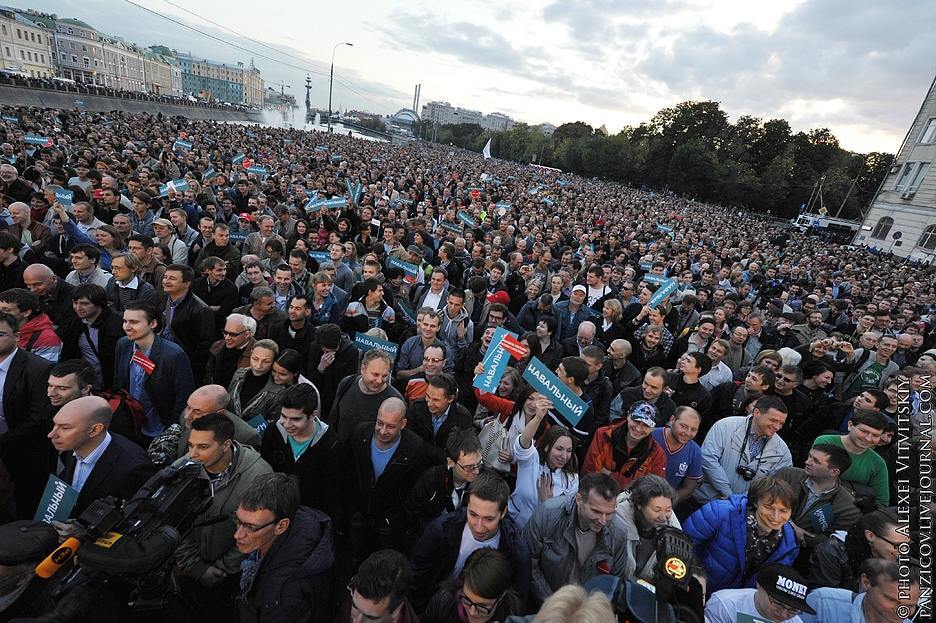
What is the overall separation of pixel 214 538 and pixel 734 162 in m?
72.1

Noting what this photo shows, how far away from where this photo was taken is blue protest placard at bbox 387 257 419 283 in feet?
22.7

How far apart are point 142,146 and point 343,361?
20.7m

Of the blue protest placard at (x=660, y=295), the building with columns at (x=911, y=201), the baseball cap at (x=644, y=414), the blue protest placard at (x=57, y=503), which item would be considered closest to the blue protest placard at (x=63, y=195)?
the blue protest placard at (x=57, y=503)

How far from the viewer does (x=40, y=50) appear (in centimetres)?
9350

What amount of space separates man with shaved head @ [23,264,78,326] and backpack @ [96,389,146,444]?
1.42 meters

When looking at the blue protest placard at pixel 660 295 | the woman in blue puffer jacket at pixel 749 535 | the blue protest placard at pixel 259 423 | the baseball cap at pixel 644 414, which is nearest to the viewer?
the woman in blue puffer jacket at pixel 749 535

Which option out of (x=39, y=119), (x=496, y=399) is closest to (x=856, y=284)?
(x=496, y=399)

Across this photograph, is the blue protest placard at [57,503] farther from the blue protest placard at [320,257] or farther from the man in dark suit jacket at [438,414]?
the blue protest placard at [320,257]

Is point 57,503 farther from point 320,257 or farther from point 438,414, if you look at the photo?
point 320,257

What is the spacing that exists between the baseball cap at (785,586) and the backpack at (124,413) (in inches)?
169

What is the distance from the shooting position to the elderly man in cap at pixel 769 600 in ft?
7.23

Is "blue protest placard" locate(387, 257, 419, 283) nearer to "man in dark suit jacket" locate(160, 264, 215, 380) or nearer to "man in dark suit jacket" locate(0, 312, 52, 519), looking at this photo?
"man in dark suit jacket" locate(160, 264, 215, 380)

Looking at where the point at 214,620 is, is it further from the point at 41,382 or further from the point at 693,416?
the point at 693,416

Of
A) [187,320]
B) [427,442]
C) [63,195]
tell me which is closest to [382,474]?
[427,442]
